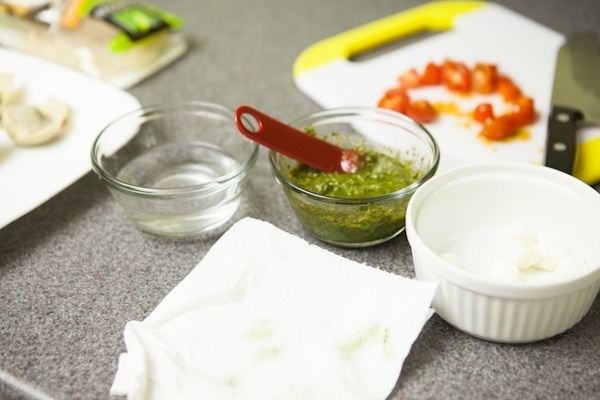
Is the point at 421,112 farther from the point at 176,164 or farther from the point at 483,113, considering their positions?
the point at 176,164

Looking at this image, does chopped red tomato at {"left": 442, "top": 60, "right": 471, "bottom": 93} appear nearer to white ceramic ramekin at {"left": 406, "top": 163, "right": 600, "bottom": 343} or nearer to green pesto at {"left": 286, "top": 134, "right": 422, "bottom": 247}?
green pesto at {"left": 286, "top": 134, "right": 422, "bottom": 247}

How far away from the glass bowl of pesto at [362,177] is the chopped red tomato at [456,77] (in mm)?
266

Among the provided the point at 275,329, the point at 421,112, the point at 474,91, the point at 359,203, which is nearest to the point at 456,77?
the point at 474,91

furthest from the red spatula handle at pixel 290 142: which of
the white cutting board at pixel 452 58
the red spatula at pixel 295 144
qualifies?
the white cutting board at pixel 452 58

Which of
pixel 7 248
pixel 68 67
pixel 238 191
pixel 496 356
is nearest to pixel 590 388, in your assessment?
pixel 496 356

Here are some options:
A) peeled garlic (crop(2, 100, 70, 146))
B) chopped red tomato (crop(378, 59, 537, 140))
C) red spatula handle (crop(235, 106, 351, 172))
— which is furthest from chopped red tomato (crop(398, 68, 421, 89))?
peeled garlic (crop(2, 100, 70, 146))

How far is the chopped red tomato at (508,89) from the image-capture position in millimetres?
1286

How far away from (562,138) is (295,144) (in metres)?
0.42

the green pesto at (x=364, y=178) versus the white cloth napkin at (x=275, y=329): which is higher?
the green pesto at (x=364, y=178)

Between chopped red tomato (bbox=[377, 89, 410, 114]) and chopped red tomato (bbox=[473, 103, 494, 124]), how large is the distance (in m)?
0.12

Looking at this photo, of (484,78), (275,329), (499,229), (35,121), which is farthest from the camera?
(484,78)

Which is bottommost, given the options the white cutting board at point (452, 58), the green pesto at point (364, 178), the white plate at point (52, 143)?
the white cutting board at point (452, 58)

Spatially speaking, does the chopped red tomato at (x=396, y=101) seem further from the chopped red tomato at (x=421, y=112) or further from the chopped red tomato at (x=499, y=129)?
the chopped red tomato at (x=499, y=129)

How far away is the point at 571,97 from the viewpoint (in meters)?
1.22
